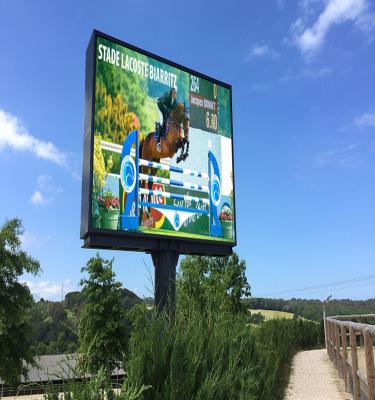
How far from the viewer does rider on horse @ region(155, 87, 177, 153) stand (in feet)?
44.8

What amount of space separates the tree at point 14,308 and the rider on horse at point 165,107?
1211cm

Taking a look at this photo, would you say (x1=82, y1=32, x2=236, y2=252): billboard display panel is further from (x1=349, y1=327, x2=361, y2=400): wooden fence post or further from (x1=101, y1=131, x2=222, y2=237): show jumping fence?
(x1=349, y1=327, x2=361, y2=400): wooden fence post

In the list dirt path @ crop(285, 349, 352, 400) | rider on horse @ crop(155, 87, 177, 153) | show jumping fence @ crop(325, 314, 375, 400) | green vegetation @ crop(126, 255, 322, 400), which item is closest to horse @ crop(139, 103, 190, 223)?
rider on horse @ crop(155, 87, 177, 153)

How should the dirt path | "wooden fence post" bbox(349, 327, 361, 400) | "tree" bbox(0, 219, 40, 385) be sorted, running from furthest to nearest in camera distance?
"tree" bbox(0, 219, 40, 385)
the dirt path
"wooden fence post" bbox(349, 327, 361, 400)

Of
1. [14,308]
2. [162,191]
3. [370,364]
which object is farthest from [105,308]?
[370,364]

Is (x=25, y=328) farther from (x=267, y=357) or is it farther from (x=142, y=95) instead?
(x=267, y=357)

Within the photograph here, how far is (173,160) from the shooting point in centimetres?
1383

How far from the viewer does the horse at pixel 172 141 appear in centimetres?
1317

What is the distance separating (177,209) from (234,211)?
9.03 feet

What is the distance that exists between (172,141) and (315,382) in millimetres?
7722

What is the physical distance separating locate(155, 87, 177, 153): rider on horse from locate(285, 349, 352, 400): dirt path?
289 inches

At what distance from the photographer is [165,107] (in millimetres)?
14195

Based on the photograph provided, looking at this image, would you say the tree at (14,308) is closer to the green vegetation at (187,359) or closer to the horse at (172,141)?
the horse at (172,141)

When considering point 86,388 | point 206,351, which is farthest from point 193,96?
point 86,388
